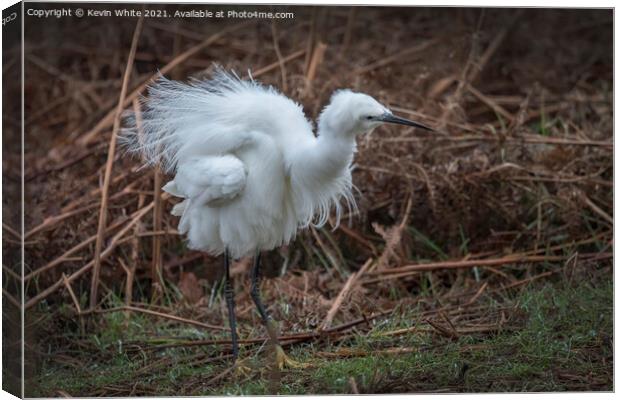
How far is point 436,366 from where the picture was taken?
10.2ft

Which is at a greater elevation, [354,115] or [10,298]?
[354,115]

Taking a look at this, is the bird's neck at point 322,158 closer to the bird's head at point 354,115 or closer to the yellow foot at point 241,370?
the bird's head at point 354,115

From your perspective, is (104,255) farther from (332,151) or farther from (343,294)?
(332,151)

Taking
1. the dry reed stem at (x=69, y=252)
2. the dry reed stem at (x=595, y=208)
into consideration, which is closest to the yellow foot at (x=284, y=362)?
the dry reed stem at (x=69, y=252)

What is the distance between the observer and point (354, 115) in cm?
290

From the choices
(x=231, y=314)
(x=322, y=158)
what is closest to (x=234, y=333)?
(x=231, y=314)

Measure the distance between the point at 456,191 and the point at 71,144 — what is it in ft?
5.70

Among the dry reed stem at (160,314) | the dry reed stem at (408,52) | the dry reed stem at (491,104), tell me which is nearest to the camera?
the dry reed stem at (160,314)

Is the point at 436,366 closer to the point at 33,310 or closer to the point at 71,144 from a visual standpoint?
the point at 33,310

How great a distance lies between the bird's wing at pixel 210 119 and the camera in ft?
10.3

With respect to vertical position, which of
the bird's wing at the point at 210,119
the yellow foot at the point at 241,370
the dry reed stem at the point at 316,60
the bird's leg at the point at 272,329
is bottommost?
the yellow foot at the point at 241,370

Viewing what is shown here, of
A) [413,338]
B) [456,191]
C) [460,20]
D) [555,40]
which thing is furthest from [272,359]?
[555,40]

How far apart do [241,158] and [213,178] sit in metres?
0.14

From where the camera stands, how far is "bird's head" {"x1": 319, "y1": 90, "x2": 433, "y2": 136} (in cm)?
290
